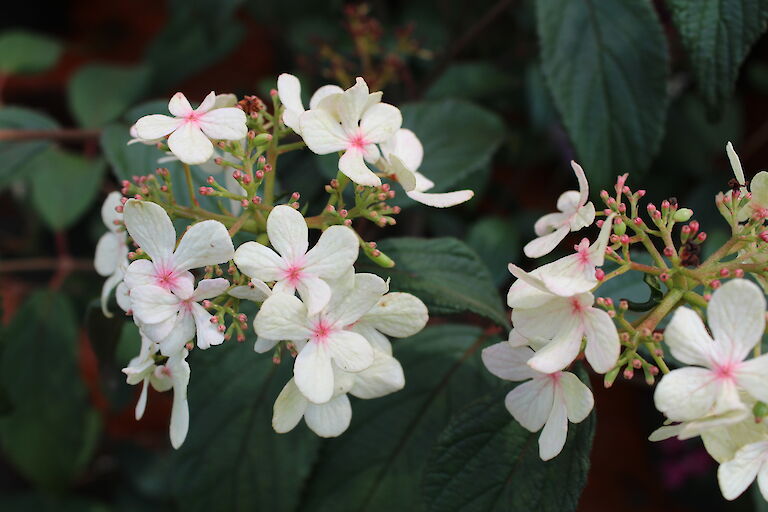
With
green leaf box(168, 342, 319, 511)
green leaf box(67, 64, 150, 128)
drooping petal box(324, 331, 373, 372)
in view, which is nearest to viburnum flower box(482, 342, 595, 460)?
drooping petal box(324, 331, 373, 372)

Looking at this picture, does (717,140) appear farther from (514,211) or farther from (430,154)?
(430,154)

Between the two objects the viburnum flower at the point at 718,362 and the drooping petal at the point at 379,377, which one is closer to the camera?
the viburnum flower at the point at 718,362

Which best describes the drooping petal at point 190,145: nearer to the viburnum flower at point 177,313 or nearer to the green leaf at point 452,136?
the viburnum flower at point 177,313

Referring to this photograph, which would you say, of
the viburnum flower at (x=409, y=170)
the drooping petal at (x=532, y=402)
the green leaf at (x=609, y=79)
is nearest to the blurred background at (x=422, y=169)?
the green leaf at (x=609, y=79)

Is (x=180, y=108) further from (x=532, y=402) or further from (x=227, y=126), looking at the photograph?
(x=532, y=402)

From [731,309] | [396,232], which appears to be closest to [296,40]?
[396,232]

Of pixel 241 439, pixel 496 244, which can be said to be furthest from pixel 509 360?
pixel 496 244
